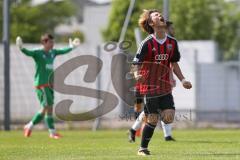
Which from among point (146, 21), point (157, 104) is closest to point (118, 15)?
point (146, 21)

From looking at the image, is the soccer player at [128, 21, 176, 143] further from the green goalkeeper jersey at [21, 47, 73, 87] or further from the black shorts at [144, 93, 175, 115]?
the black shorts at [144, 93, 175, 115]

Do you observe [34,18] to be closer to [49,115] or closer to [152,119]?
[49,115]

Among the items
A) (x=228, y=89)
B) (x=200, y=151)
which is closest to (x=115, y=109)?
(x=228, y=89)

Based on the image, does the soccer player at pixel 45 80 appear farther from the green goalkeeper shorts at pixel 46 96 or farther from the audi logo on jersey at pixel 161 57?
the audi logo on jersey at pixel 161 57

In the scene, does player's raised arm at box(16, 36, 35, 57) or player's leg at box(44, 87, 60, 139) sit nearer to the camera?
player's raised arm at box(16, 36, 35, 57)

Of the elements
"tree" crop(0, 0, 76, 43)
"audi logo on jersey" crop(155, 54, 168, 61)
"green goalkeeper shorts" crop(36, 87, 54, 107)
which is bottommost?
"green goalkeeper shorts" crop(36, 87, 54, 107)

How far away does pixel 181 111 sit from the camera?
24.6 m

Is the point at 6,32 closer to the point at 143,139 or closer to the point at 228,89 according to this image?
the point at 228,89

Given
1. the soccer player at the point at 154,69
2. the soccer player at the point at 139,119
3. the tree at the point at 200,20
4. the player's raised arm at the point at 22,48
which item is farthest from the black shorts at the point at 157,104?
the tree at the point at 200,20

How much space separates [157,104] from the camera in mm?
11422

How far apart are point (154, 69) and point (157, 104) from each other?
26.0 inches

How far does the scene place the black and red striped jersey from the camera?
11508 mm

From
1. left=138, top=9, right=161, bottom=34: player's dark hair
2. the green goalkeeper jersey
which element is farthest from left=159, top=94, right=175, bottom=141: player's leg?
the green goalkeeper jersey

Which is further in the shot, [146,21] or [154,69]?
[154,69]
